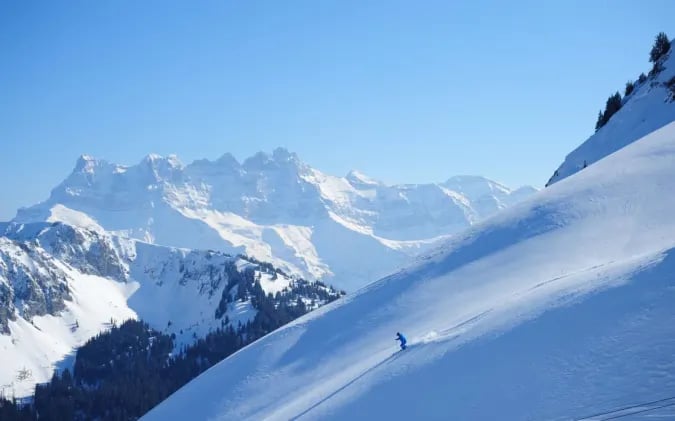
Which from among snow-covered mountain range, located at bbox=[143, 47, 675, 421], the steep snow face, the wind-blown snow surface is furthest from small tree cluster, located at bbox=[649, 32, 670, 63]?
the wind-blown snow surface

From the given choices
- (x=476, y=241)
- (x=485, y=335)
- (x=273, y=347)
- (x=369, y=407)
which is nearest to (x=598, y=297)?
(x=485, y=335)

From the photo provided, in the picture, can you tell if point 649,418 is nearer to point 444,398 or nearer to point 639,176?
point 444,398

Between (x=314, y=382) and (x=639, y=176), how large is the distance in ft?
99.8

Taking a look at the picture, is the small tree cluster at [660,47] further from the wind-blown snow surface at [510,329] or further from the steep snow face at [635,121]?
the wind-blown snow surface at [510,329]

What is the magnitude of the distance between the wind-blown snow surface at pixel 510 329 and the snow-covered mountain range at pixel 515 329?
0.09 meters

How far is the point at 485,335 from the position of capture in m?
24.7

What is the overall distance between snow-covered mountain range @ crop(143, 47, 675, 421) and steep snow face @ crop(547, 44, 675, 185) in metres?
0.50

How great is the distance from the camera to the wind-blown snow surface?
1816 cm

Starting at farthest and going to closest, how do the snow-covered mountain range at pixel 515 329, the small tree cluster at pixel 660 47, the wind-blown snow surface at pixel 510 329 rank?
the small tree cluster at pixel 660 47, the wind-blown snow surface at pixel 510 329, the snow-covered mountain range at pixel 515 329

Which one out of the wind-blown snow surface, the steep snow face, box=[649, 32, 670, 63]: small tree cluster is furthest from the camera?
box=[649, 32, 670, 63]: small tree cluster

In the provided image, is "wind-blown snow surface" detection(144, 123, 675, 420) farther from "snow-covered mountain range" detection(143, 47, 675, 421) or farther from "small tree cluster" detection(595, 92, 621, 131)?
"small tree cluster" detection(595, 92, 621, 131)

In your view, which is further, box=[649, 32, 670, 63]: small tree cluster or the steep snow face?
box=[649, 32, 670, 63]: small tree cluster

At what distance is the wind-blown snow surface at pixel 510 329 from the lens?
1816 centimetres

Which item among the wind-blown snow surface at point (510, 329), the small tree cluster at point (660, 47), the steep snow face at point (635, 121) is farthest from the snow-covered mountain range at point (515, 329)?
the small tree cluster at point (660, 47)
